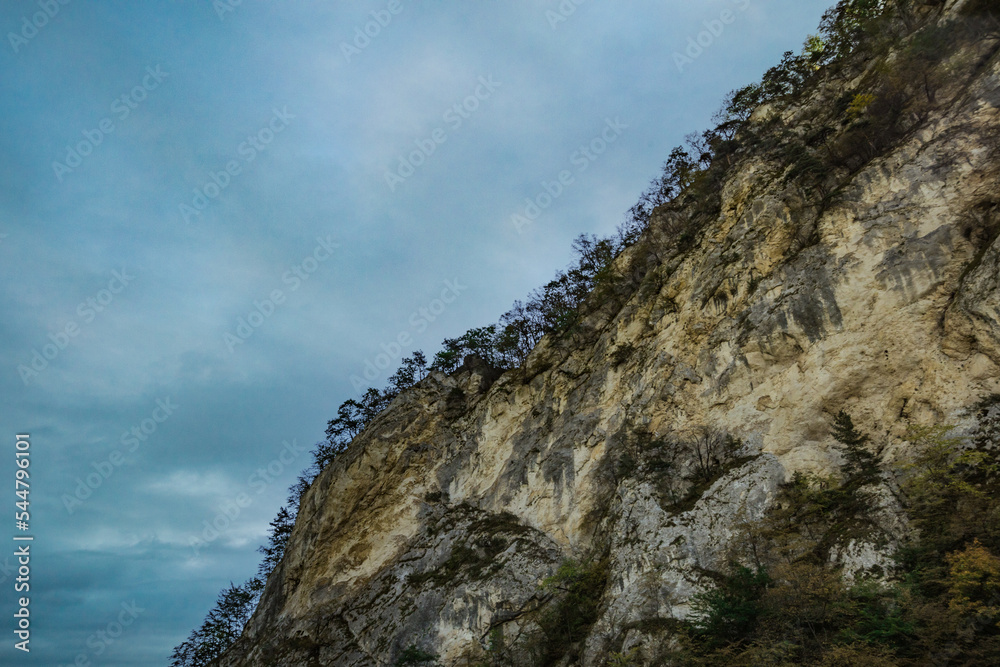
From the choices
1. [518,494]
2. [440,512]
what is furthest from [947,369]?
[440,512]

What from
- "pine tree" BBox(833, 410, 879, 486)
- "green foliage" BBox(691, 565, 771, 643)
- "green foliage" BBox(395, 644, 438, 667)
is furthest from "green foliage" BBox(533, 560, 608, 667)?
"pine tree" BBox(833, 410, 879, 486)

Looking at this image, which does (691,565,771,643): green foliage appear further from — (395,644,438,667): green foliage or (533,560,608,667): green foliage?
(395,644,438,667): green foliage

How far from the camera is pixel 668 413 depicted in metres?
28.5

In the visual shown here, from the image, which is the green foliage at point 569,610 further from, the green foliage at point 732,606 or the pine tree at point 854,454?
the pine tree at point 854,454

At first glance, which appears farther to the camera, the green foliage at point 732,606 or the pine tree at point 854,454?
the pine tree at point 854,454

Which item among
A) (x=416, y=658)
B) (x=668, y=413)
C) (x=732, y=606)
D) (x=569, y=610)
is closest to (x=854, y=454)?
(x=732, y=606)

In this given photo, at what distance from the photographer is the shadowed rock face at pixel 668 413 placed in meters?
21.8

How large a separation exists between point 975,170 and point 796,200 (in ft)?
24.8

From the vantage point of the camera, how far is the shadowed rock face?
21.8 meters

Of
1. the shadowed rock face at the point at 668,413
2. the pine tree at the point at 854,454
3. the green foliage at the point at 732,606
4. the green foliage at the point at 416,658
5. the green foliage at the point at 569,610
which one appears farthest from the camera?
the green foliage at the point at 416,658

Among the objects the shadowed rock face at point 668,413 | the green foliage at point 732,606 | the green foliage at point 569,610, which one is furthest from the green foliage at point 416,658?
the green foliage at point 732,606

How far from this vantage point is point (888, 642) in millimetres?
15750

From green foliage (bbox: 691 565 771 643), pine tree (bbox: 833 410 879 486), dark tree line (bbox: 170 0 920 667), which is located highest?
dark tree line (bbox: 170 0 920 667)

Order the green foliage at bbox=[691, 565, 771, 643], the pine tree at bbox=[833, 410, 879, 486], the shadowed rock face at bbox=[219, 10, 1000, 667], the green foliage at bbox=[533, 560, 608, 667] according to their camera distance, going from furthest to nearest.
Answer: the green foliage at bbox=[533, 560, 608, 667] < the shadowed rock face at bbox=[219, 10, 1000, 667] < the pine tree at bbox=[833, 410, 879, 486] < the green foliage at bbox=[691, 565, 771, 643]
